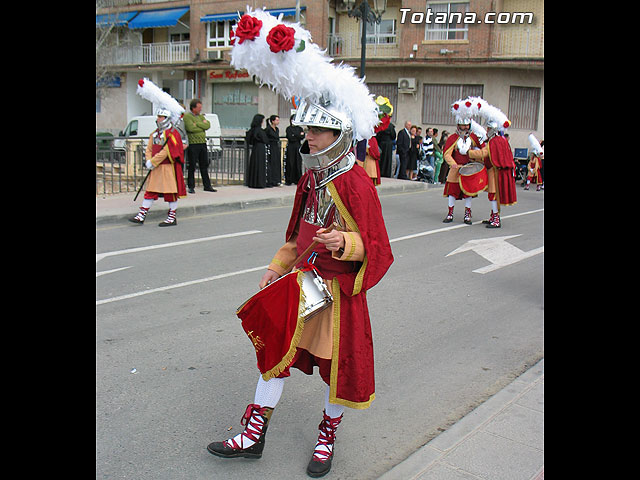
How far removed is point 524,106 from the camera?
92.2 ft

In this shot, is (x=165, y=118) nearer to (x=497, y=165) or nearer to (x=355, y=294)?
(x=497, y=165)

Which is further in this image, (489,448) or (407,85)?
(407,85)

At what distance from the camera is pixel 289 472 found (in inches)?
138

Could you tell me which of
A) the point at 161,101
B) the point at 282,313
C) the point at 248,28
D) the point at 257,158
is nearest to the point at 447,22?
the point at 257,158

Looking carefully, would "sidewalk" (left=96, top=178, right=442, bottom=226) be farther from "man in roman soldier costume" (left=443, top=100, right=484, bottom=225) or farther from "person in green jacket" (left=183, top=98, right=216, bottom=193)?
"man in roman soldier costume" (left=443, top=100, right=484, bottom=225)

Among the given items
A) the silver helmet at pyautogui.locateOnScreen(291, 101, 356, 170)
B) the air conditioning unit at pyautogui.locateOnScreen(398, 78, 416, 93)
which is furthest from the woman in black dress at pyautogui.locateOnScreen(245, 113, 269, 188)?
the air conditioning unit at pyautogui.locateOnScreen(398, 78, 416, 93)

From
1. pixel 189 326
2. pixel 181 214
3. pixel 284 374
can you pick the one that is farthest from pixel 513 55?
pixel 284 374

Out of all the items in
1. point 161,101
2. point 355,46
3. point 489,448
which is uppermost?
point 355,46

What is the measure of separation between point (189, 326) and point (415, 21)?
26443 millimetres

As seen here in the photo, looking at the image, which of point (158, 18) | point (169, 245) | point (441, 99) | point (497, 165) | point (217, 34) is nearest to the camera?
point (169, 245)

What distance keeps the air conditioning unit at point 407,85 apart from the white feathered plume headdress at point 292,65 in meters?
26.9

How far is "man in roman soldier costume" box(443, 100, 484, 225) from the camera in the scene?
1155 cm

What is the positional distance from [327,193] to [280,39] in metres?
0.82
